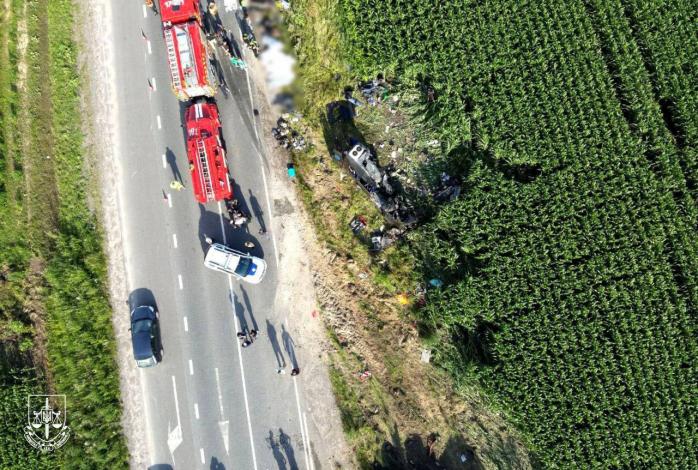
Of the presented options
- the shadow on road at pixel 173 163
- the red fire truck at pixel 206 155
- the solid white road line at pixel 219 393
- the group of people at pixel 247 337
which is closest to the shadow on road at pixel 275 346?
the group of people at pixel 247 337

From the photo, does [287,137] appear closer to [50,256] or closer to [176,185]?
[176,185]

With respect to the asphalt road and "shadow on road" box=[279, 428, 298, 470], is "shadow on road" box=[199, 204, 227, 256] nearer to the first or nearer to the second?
the asphalt road

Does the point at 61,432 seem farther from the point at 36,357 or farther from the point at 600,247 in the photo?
the point at 600,247

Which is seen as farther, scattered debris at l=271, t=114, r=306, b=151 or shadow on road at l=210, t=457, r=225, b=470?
scattered debris at l=271, t=114, r=306, b=151

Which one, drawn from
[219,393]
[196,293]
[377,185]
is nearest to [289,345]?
[219,393]

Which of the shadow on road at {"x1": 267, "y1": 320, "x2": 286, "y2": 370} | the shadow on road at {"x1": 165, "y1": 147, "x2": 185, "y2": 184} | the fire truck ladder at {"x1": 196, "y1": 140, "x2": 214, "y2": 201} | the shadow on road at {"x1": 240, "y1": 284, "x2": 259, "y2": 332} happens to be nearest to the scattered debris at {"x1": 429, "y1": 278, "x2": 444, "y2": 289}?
the shadow on road at {"x1": 267, "y1": 320, "x2": 286, "y2": 370}

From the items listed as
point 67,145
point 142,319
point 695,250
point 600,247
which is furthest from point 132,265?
point 695,250
